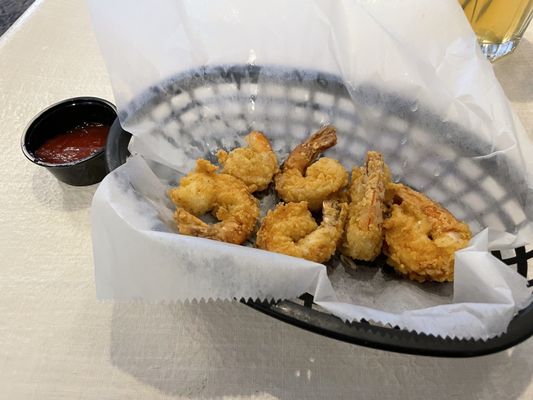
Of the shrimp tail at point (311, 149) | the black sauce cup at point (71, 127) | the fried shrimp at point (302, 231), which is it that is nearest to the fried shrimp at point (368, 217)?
the fried shrimp at point (302, 231)

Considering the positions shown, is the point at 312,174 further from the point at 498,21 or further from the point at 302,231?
the point at 498,21

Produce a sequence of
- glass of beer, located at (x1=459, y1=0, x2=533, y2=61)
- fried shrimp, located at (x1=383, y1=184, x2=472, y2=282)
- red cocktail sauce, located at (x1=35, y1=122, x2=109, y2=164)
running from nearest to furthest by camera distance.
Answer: fried shrimp, located at (x1=383, y1=184, x2=472, y2=282) < red cocktail sauce, located at (x1=35, y1=122, x2=109, y2=164) < glass of beer, located at (x1=459, y1=0, x2=533, y2=61)

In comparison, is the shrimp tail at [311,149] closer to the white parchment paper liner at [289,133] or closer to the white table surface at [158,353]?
the white parchment paper liner at [289,133]

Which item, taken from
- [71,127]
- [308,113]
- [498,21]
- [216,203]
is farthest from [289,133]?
[498,21]

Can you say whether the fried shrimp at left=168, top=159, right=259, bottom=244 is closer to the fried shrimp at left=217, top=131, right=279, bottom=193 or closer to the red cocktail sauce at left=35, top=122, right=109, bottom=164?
the fried shrimp at left=217, top=131, right=279, bottom=193

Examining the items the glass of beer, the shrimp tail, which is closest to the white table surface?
the shrimp tail

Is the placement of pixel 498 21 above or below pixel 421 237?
above
